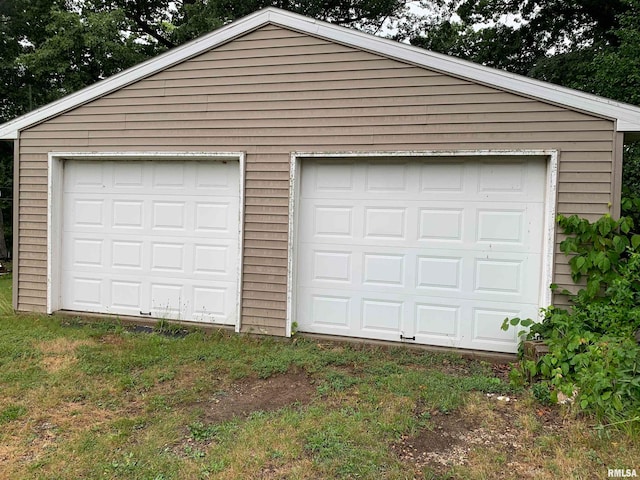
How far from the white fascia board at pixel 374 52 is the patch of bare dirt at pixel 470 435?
9.00ft

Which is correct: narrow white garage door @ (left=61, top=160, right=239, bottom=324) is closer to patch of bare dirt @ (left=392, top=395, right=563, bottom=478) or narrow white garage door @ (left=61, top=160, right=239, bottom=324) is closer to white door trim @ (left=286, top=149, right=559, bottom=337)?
white door trim @ (left=286, top=149, right=559, bottom=337)

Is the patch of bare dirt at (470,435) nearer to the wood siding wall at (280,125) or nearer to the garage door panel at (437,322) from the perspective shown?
the garage door panel at (437,322)

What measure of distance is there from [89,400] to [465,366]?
3.24m

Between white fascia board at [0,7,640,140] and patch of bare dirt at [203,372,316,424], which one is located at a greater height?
white fascia board at [0,7,640,140]

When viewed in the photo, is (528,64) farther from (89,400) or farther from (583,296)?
(89,400)

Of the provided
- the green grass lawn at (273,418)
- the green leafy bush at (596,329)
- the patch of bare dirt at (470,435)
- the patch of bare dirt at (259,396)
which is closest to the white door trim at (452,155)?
the green leafy bush at (596,329)

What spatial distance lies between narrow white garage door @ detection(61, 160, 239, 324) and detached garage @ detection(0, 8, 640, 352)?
19 millimetres

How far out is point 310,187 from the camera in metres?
5.02

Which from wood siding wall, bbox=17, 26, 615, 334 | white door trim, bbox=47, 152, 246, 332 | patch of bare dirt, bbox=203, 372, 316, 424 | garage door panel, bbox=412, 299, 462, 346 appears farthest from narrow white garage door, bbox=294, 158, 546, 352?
white door trim, bbox=47, 152, 246, 332

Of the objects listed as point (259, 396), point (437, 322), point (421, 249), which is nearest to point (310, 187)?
point (421, 249)

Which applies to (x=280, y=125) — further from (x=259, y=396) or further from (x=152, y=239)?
(x=259, y=396)

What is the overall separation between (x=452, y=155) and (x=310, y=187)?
1.54 meters

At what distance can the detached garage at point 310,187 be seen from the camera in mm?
4414

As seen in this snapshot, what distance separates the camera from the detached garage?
4414mm
